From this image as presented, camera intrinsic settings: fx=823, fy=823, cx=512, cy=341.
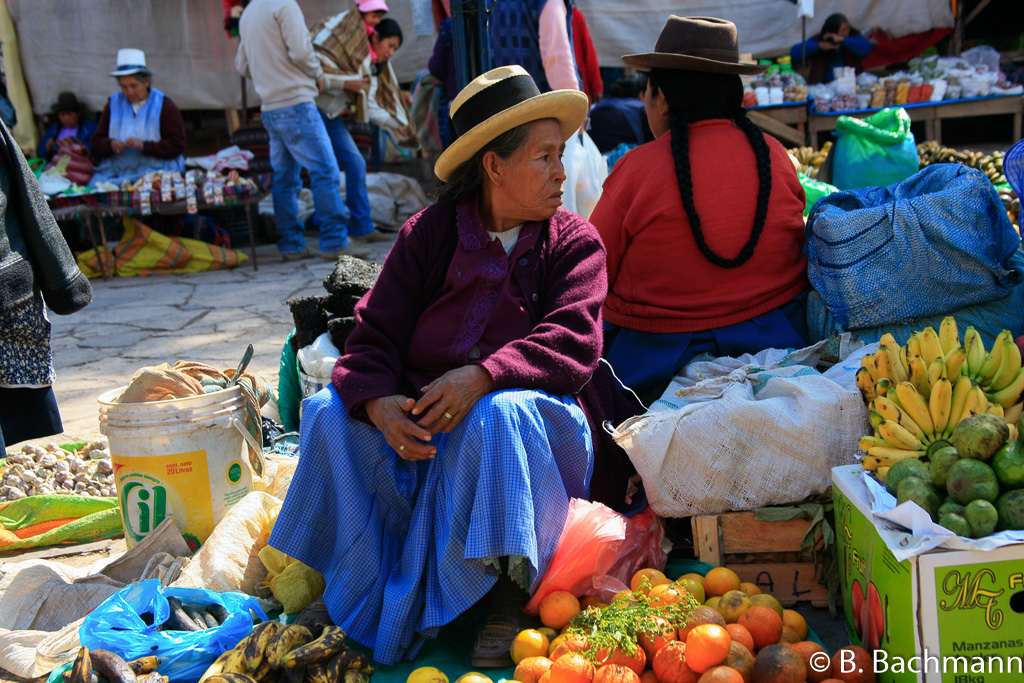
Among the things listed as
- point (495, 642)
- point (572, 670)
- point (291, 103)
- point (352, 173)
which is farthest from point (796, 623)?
point (352, 173)

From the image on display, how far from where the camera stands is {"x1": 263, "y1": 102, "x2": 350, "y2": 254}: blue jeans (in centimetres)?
711

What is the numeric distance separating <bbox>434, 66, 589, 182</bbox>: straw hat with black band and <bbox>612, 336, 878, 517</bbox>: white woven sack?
37.7 inches

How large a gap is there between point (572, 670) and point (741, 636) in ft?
1.41

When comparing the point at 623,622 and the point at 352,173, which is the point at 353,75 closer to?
the point at 352,173

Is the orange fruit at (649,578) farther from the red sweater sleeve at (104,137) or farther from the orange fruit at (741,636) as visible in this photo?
the red sweater sleeve at (104,137)

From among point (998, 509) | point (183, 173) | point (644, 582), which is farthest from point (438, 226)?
point (183, 173)

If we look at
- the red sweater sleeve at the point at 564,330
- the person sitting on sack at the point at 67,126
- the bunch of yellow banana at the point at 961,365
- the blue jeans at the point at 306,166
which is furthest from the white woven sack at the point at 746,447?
the person sitting on sack at the point at 67,126

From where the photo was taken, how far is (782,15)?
9.86m

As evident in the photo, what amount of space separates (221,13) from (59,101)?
2.00m

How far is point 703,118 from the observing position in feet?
10.1

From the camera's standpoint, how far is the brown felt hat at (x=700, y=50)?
117 inches

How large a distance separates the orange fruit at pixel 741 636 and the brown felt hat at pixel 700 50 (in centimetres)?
196

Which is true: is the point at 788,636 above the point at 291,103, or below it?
below

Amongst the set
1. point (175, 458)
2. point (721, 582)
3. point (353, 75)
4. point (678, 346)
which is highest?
point (353, 75)
